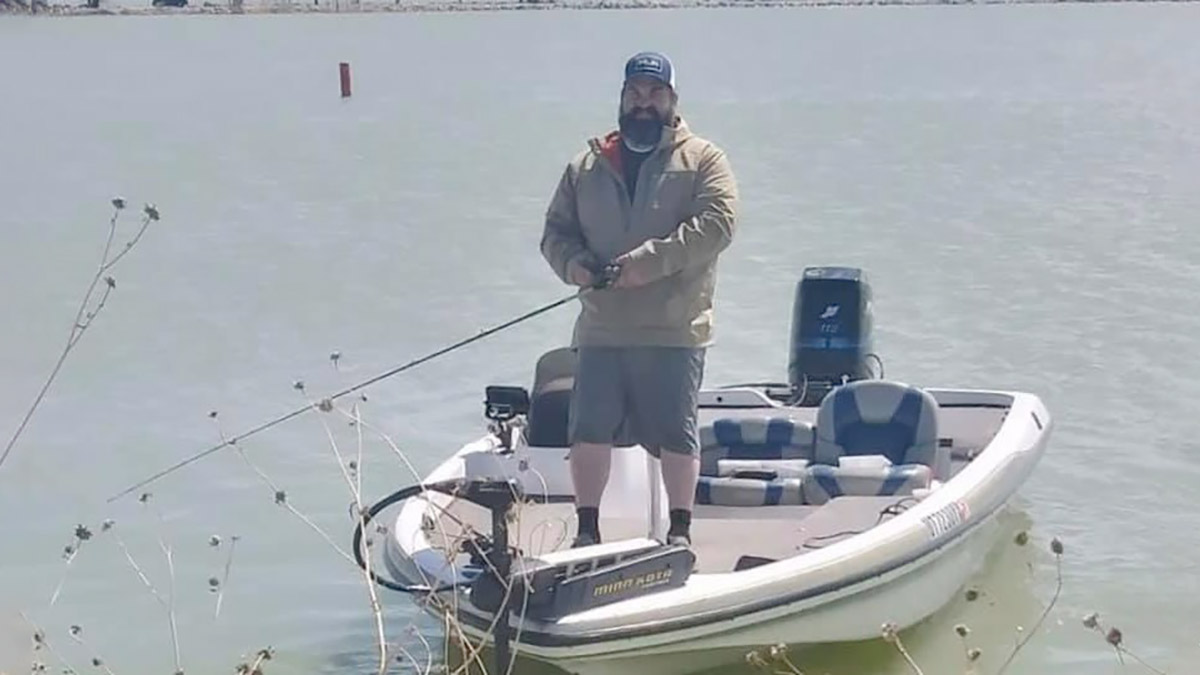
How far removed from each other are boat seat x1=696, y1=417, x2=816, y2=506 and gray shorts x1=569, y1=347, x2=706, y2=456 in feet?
3.43

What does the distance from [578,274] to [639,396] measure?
16.8 inches

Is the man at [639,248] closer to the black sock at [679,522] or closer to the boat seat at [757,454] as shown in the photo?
the black sock at [679,522]

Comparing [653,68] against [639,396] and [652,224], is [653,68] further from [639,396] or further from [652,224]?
→ [639,396]

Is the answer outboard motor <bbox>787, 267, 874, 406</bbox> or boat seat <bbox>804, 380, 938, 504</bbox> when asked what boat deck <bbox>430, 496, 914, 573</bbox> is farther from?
outboard motor <bbox>787, 267, 874, 406</bbox>

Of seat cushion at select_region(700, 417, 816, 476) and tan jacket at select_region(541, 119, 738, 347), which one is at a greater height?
tan jacket at select_region(541, 119, 738, 347)

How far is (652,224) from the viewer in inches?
223

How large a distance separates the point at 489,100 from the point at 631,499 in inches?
1101

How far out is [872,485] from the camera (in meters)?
6.70

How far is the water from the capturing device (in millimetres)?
7516

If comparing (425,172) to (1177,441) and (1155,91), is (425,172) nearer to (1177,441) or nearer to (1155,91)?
(1177,441)

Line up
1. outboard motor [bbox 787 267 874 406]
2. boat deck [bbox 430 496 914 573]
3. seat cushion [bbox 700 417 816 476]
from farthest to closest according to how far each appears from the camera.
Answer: outboard motor [bbox 787 267 874 406]
seat cushion [bbox 700 417 816 476]
boat deck [bbox 430 496 914 573]

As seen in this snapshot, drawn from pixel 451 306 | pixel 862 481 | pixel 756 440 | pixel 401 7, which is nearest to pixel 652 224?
pixel 862 481

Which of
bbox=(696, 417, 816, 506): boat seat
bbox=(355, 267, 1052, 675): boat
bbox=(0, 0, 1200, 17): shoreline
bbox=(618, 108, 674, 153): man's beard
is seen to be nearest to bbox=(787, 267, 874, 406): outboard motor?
bbox=(355, 267, 1052, 675): boat

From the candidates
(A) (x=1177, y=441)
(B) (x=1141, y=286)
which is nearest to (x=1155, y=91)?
(B) (x=1141, y=286)
